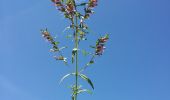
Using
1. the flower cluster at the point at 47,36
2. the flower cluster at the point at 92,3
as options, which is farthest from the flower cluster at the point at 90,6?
the flower cluster at the point at 47,36

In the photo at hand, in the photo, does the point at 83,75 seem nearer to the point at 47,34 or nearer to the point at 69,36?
the point at 69,36

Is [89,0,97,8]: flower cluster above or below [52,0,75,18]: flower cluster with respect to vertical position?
above

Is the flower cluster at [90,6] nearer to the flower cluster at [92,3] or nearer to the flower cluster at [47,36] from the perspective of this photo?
→ the flower cluster at [92,3]

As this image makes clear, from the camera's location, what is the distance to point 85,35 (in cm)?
711

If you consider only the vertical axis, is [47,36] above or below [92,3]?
below

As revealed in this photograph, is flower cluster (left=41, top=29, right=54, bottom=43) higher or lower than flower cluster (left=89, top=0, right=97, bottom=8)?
lower

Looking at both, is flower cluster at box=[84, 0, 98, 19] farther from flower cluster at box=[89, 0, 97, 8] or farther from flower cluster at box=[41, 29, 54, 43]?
flower cluster at box=[41, 29, 54, 43]

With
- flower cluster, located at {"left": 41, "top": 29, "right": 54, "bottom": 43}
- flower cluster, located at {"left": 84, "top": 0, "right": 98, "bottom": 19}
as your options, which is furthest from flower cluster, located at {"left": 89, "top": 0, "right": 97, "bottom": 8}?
flower cluster, located at {"left": 41, "top": 29, "right": 54, "bottom": 43}

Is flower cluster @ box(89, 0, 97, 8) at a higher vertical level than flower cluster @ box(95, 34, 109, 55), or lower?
higher

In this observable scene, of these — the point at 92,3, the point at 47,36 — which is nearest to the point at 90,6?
the point at 92,3

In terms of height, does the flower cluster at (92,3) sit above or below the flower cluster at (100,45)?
above

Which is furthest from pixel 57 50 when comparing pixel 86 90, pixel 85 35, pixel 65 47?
pixel 86 90

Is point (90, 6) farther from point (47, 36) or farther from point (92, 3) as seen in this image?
point (47, 36)

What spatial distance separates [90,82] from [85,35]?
1.11 m
